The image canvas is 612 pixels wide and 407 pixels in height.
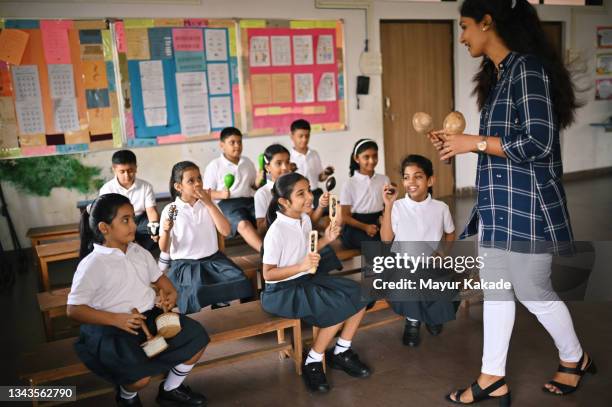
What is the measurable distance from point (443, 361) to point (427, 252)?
1.85ft

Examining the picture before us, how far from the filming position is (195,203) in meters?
3.00

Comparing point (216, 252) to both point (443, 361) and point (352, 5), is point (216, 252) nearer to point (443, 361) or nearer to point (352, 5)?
point (443, 361)

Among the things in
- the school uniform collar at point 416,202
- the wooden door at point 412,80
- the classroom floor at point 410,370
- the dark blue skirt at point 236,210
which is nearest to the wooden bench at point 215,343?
the classroom floor at point 410,370

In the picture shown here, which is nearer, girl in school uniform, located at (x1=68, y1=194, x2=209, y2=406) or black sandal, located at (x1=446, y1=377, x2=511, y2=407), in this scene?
girl in school uniform, located at (x1=68, y1=194, x2=209, y2=406)

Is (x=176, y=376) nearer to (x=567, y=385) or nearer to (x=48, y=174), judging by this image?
(x=567, y=385)

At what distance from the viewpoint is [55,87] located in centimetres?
462

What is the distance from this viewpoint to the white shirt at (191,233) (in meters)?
2.94

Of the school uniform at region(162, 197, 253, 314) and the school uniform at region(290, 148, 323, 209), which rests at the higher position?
the school uniform at region(290, 148, 323, 209)

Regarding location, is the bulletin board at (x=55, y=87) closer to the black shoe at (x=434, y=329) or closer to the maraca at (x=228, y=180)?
the maraca at (x=228, y=180)

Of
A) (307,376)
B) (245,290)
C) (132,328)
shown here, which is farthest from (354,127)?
(132,328)

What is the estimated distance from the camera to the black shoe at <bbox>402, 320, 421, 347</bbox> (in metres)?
2.71

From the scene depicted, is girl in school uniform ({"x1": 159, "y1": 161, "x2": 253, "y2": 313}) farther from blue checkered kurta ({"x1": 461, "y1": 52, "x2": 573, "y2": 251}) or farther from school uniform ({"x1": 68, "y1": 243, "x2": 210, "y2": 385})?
blue checkered kurta ({"x1": 461, "y1": 52, "x2": 573, "y2": 251})

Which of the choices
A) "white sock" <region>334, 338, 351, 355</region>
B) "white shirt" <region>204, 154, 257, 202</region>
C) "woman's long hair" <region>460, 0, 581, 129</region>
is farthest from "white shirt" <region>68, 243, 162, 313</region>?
"white shirt" <region>204, 154, 257, 202</region>

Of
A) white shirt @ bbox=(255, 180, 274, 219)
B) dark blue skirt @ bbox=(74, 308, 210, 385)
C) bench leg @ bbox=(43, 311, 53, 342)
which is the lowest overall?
bench leg @ bbox=(43, 311, 53, 342)
